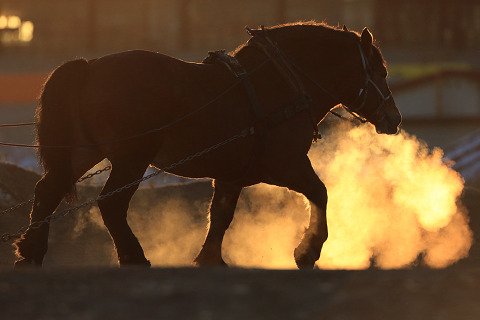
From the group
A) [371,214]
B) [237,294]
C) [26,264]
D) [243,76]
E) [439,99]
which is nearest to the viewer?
[237,294]

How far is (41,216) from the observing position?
341 inches

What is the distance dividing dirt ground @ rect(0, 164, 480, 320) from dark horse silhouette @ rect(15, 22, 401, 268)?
1422 millimetres

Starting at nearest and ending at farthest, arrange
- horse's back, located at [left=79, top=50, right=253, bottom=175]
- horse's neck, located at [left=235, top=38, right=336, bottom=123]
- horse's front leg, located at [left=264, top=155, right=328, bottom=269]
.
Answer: horse's back, located at [left=79, top=50, right=253, bottom=175], horse's front leg, located at [left=264, top=155, right=328, bottom=269], horse's neck, located at [left=235, top=38, right=336, bottom=123]

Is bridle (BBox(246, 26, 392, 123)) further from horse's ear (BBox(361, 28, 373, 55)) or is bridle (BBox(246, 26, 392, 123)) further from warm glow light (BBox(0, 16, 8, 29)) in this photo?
warm glow light (BBox(0, 16, 8, 29))

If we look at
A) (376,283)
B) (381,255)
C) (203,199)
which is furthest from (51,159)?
(203,199)

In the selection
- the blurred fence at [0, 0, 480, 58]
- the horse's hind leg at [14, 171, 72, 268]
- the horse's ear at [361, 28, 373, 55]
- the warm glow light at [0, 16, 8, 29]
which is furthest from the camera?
the blurred fence at [0, 0, 480, 58]

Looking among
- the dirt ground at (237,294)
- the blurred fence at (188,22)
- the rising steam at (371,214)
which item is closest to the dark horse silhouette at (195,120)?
the dirt ground at (237,294)

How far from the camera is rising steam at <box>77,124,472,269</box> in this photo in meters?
12.1

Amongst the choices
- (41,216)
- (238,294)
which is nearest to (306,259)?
(41,216)

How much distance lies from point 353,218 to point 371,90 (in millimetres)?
2704

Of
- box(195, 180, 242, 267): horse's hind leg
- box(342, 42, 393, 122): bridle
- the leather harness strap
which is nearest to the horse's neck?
the leather harness strap

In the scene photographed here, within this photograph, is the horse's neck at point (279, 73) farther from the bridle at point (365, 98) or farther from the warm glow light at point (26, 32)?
the warm glow light at point (26, 32)

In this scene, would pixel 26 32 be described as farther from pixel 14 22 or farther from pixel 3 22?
pixel 3 22

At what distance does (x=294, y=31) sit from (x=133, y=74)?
1686 mm
